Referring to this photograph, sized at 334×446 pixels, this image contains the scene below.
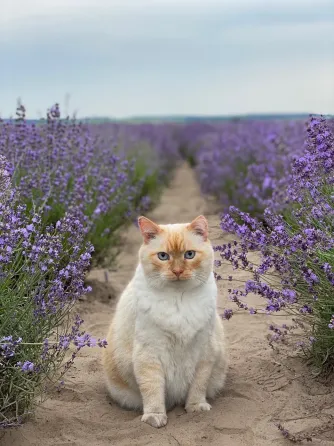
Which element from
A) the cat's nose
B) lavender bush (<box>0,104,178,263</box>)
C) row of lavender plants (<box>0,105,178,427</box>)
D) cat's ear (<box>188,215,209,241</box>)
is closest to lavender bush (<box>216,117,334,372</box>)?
cat's ear (<box>188,215,209,241</box>)

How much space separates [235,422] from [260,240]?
33.2 inches

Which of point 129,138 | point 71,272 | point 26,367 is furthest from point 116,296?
point 129,138

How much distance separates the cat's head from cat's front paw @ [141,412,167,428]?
0.59 meters

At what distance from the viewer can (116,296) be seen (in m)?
→ 5.58

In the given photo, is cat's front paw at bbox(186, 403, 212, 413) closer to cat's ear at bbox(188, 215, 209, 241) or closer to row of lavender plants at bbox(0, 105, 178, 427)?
row of lavender plants at bbox(0, 105, 178, 427)

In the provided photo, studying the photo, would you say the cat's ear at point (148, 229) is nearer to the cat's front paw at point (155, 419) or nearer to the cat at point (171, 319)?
the cat at point (171, 319)

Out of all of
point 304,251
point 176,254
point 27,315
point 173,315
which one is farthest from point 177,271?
point 27,315

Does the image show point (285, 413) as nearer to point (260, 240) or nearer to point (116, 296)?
point (260, 240)

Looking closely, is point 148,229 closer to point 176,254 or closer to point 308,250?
point 176,254

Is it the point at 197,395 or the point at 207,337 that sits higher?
the point at 207,337

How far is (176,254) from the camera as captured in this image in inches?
122

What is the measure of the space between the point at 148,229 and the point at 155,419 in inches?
33.7

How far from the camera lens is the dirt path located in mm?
3086

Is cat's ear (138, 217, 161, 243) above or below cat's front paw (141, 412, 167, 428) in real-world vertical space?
above
